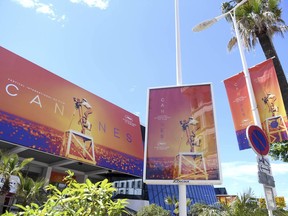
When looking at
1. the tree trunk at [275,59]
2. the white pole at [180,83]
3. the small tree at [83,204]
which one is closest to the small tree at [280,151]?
the tree trunk at [275,59]

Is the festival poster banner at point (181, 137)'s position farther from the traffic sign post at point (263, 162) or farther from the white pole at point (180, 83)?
A: the traffic sign post at point (263, 162)

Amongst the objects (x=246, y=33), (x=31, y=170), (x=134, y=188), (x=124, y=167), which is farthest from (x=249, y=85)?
(x=134, y=188)

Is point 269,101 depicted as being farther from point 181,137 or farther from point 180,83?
point 181,137

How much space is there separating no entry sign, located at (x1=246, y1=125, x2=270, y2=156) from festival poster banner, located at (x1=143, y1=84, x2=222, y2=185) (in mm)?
906

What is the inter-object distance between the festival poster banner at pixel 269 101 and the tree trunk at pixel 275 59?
1351 mm

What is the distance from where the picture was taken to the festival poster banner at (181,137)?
566 cm

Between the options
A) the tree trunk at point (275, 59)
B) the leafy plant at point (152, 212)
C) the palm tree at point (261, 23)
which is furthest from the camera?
the leafy plant at point (152, 212)

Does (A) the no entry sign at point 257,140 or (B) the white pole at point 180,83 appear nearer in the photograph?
(A) the no entry sign at point 257,140

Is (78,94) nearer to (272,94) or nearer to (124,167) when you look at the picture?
(124,167)

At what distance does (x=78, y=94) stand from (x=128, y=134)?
7101 millimetres

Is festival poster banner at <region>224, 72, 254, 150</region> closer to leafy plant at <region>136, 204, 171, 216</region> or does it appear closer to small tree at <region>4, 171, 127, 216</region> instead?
small tree at <region>4, 171, 127, 216</region>

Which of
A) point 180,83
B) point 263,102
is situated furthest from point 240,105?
point 180,83

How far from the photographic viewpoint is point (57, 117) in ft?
68.4

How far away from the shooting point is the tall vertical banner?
32.7 feet
